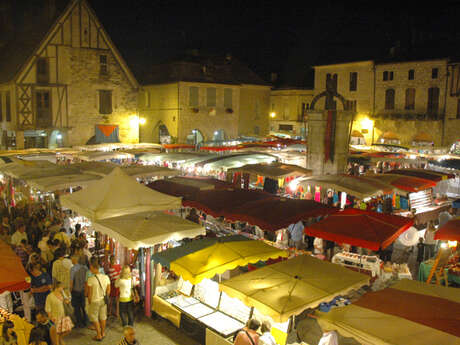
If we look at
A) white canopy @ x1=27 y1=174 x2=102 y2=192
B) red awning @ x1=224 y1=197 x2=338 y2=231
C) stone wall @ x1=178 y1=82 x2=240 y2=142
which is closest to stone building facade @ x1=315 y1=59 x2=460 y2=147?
stone wall @ x1=178 y1=82 x2=240 y2=142

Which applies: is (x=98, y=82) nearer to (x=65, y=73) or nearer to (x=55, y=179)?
(x=65, y=73)

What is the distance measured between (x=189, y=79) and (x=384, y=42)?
17.4 meters

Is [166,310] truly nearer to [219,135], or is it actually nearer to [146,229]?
[146,229]

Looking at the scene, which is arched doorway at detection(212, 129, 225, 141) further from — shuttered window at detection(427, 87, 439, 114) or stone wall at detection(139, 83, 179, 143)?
shuttered window at detection(427, 87, 439, 114)

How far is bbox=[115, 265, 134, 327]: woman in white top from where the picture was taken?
7.69 m

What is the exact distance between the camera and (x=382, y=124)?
1358 inches

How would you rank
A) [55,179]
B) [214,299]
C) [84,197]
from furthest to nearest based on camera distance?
[55,179]
[84,197]
[214,299]

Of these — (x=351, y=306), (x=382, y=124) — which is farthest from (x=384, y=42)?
(x=351, y=306)

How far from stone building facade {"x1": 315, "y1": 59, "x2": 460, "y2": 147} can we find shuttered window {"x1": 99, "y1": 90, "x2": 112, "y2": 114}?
47.7 ft

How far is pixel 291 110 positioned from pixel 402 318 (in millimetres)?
36283

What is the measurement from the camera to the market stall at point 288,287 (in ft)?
19.6

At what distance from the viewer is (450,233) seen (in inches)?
358

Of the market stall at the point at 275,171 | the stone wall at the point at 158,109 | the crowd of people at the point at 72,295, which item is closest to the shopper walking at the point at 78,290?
the crowd of people at the point at 72,295

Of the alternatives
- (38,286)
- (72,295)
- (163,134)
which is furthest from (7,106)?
(72,295)
